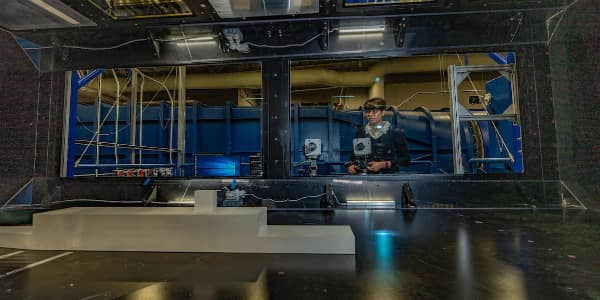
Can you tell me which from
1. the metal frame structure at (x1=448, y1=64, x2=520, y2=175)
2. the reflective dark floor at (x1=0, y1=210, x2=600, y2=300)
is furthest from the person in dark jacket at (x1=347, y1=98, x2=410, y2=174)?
the reflective dark floor at (x1=0, y1=210, x2=600, y2=300)

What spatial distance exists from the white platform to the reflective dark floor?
3 centimetres

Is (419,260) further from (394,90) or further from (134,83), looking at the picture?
(394,90)

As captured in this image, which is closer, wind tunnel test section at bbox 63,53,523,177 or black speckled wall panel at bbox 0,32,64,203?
black speckled wall panel at bbox 0,32,64,203

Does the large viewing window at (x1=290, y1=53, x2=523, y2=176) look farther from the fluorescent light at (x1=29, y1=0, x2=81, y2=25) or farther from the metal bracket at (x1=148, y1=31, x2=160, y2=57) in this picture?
the fluorescent light at (x1=29, y1=0, x2=81, y2=25)

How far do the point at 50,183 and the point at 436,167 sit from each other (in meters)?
3.19

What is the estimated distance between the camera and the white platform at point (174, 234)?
57 centimetres

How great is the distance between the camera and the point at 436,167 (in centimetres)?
283

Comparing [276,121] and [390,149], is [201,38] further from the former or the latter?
[390,149]

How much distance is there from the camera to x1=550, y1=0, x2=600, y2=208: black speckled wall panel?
3.58 feet

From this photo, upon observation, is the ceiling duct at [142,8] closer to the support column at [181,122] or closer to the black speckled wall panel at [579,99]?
the support column at [181,122]

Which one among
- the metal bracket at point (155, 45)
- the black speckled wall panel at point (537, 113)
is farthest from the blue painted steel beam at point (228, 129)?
the black speckled wall panel at point (537, 113)

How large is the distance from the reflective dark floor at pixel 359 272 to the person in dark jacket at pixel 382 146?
1.00m

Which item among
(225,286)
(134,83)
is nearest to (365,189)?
(225,286)

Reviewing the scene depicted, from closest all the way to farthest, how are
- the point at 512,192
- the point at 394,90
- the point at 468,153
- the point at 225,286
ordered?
the point at 225,286
the point at 512,192
the point at 468,153
the point at 394,90
